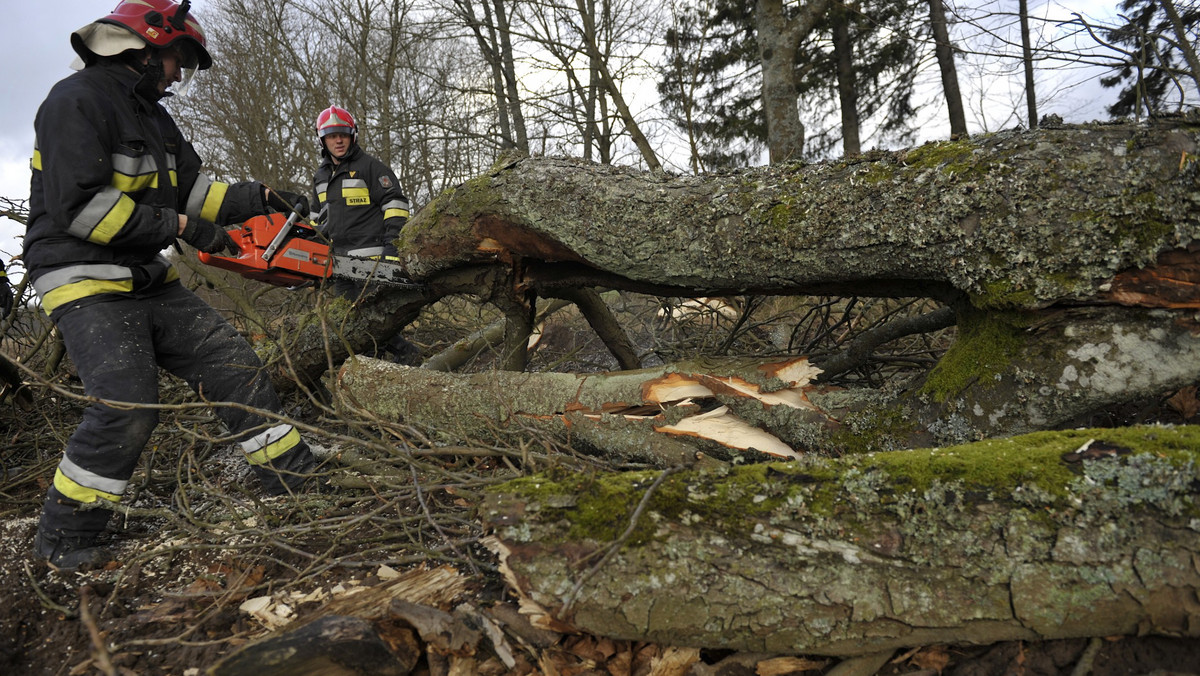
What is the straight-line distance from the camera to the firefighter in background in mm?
4992

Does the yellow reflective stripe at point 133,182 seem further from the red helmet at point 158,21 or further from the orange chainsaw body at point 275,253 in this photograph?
the orange chainsaw body at point 275,253

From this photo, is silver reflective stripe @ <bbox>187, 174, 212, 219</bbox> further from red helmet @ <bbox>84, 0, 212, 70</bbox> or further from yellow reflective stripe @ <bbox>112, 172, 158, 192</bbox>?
red helmet @ <bbox>84, 0, 212, 70</bbox>

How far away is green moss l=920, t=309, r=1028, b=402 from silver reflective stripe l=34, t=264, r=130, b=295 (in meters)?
3.26

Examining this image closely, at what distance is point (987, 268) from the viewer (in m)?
1.94

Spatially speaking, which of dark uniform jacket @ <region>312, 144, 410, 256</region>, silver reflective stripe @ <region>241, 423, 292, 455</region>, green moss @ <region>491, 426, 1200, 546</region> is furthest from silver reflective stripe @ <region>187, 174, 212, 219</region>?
green moss @ <region>491, 426, 1200, 546</region>

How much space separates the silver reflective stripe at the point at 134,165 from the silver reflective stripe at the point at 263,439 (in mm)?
1226

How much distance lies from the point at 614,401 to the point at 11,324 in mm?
3993

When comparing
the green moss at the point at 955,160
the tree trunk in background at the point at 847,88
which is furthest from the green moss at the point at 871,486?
the tree trunk in background at the point at 847,88

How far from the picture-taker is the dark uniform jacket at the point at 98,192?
233cm

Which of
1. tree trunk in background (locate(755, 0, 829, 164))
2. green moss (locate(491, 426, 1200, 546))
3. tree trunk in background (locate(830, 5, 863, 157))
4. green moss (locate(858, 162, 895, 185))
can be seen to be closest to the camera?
green moss (locate(491, 426, 1200, 546))

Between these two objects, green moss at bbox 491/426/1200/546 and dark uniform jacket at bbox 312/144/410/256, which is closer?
green moss at bbox 491/426/1200/546

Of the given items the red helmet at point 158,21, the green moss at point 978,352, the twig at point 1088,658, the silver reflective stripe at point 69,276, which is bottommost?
the twig at point 1088,658

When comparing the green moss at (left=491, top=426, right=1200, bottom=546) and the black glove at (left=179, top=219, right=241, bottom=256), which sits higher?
the black glove at (left=179, top=219, right=241, bottom=256)

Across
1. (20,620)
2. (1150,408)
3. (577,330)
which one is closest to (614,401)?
(1150,408)
